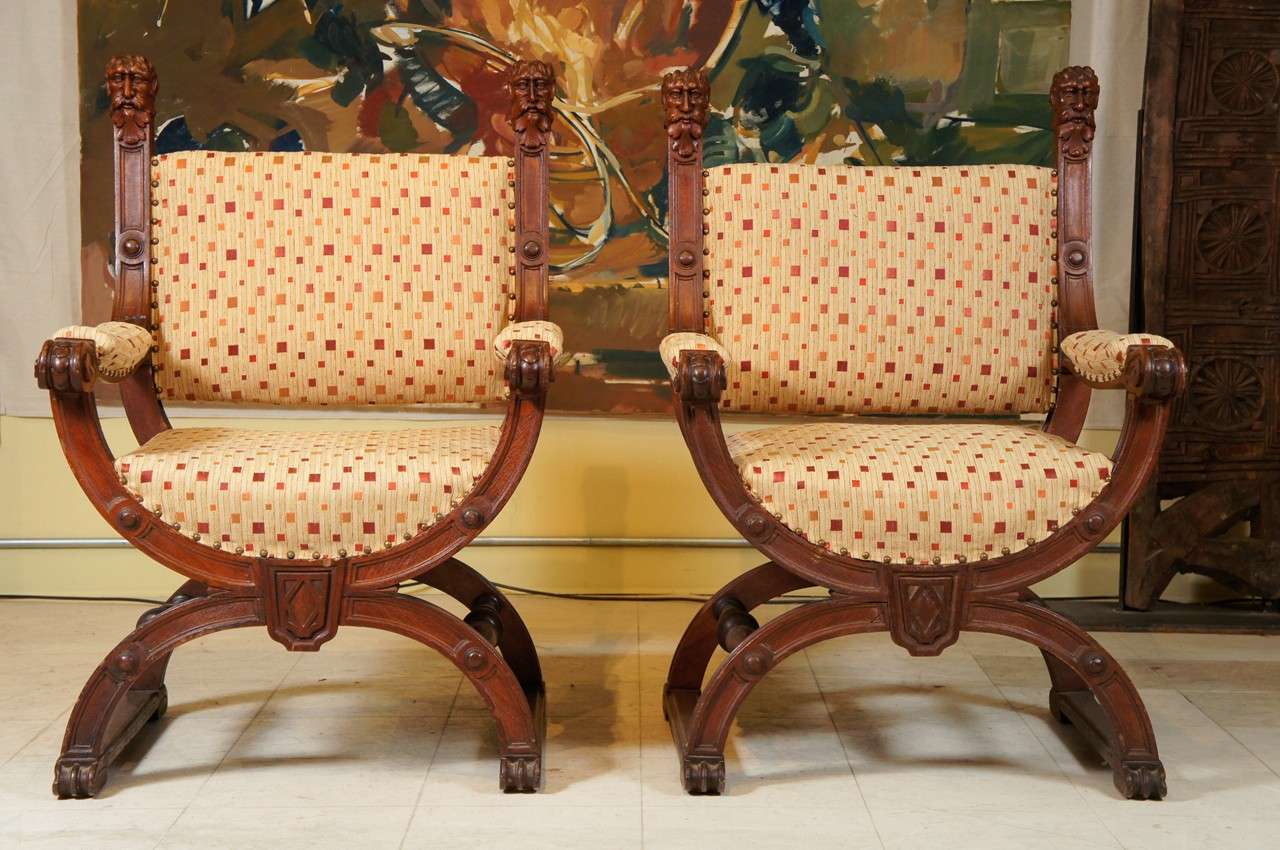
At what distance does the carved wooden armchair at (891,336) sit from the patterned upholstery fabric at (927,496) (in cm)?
4

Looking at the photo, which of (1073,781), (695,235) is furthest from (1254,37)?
(1073,781)

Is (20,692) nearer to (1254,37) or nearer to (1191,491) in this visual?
(1191,491)

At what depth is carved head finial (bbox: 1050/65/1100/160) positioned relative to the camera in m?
2.50

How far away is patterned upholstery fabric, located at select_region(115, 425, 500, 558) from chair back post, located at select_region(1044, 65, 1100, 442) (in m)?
1.15

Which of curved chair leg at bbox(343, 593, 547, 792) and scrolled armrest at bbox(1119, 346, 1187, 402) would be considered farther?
curved chair leg at bbox(343, 593, 547, 792)

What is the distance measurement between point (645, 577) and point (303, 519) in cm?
153

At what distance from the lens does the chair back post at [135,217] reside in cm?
247

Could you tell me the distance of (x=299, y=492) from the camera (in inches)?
82.9

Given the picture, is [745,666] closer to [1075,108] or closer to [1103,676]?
[1103,676]

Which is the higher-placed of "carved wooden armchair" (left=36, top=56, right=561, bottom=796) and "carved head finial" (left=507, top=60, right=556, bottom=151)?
"carved head finial" (left=507, top=60, right=556, bottom=151)

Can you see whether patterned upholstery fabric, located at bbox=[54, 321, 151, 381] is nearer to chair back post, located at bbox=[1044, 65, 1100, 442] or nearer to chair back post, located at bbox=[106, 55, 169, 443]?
chair back post, located at bbox=[106, 55, 169, 443]

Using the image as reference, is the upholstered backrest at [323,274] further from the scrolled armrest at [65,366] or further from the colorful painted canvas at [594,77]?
the colorful painted canvas at [594,77]

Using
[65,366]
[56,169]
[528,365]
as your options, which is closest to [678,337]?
[528,365]

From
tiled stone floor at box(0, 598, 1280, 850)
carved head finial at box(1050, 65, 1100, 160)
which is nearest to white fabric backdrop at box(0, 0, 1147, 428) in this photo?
tiled stone floor at box(0, 598, 1280, 850)
